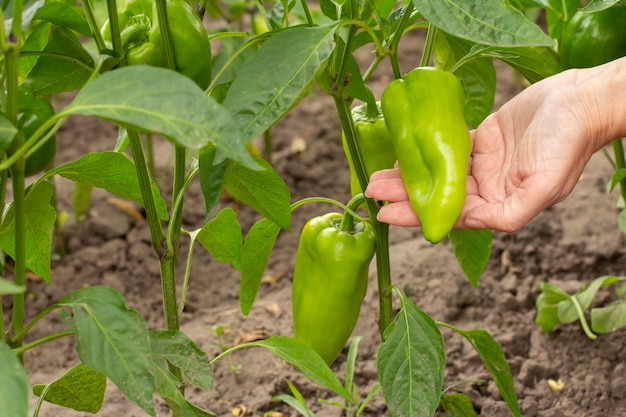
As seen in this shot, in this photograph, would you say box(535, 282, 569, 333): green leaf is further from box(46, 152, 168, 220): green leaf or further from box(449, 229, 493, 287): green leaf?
box(46, 152, 168, 220): green leaf

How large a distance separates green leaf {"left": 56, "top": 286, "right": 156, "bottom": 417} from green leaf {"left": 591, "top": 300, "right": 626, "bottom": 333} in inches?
45.9

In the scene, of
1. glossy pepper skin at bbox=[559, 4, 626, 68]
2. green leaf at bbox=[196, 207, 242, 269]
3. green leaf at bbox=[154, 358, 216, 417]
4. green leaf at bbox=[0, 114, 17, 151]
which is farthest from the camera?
glossy pepper skin at bbox=[559, 4, 626, 68]

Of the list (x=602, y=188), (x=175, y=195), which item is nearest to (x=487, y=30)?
(x=175, y=195)

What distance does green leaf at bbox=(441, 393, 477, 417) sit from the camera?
64.3 inches

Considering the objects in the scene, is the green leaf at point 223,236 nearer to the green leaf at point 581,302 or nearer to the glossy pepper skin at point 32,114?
the glossy pepper skin at point 32,114

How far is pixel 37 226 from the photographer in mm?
1323

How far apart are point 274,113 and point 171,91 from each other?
166 mm

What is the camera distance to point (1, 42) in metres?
0.92

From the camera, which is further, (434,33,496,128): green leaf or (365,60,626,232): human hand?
(434,33,496,128): green leaf

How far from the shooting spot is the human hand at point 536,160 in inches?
50.8

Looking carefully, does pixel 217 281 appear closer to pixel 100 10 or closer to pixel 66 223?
pixel 66 223

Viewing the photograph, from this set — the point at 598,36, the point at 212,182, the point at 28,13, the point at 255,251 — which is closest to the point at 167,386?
the point at 212,182

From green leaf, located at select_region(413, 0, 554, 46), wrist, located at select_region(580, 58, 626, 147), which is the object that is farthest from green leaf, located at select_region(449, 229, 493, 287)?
green leaf, located at select_region(413, 0, 554, 46)

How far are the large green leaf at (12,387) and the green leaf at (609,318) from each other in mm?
1366
